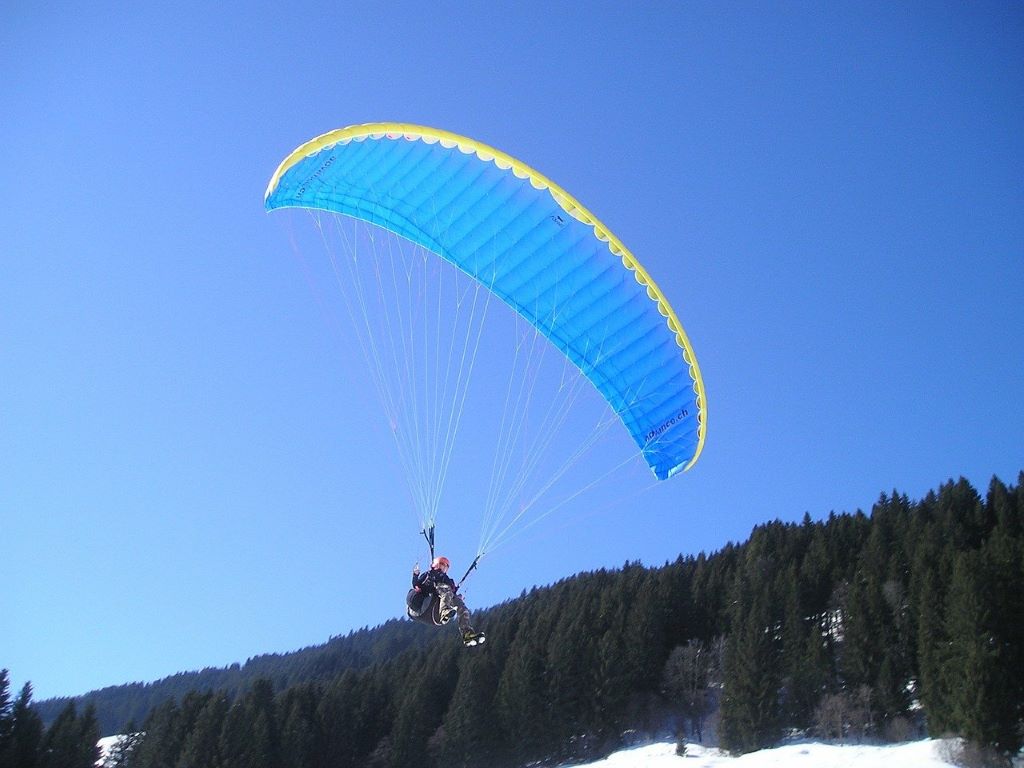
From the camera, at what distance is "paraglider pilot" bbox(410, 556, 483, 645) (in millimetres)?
11992

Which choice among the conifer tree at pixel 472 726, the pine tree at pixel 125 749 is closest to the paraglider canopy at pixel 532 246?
the conifer tree at pixel 472 726

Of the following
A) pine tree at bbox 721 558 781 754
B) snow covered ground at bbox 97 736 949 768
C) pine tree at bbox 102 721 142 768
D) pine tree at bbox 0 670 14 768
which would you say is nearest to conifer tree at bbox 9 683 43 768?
pine tree at bbox 0 670 14 768

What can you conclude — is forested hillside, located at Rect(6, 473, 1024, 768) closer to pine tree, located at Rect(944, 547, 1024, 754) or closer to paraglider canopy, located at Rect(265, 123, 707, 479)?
pine tree, located at Rect(944, 547, 1024, 754)

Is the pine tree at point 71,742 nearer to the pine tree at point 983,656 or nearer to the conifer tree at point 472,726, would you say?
the conifer tree at point 472,726

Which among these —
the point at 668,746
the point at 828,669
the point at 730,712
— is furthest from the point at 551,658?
the point at 828,669

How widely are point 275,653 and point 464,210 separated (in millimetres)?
90392

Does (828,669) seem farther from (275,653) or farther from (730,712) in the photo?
(275,653)

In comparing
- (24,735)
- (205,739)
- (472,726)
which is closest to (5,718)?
(24,735)

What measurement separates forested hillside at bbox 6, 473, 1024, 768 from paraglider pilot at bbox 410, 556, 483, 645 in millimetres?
17613

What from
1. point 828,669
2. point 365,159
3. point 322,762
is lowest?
point 322,762

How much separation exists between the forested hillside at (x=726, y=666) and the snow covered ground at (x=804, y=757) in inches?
36.1

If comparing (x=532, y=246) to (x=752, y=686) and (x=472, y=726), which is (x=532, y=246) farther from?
(x=472, y=726)

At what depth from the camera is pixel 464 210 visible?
13672mm

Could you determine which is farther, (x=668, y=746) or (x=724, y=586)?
(x=724, y=586)
